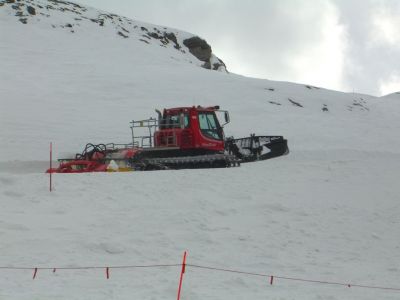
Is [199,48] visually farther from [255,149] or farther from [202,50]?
[255,149]

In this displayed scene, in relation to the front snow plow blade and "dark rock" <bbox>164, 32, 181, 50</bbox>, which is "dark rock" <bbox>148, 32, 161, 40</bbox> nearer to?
"dark rock" <bbox>164, 32, 181, 50</bbox>

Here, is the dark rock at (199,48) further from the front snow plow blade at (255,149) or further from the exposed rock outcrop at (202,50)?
the front snow plow blade at (255,149)

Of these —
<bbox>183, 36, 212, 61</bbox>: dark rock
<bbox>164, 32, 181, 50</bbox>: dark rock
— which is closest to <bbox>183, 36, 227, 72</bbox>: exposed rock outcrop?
<bbox>183, 36, 212, 61</bbox>: dark rock

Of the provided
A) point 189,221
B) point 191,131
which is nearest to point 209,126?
point 191,131

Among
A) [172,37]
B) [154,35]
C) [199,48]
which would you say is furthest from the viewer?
[199,48]

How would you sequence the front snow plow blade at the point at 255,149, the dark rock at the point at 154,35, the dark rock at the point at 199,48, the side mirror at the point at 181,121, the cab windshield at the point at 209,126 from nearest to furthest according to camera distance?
the side mirror at the point at 181,121
the cab windshield at the point at 209,126
the front snow plow blade at the point at 255,149
the dark rock at the point at 154,35
the dark rock at the point at 199,48

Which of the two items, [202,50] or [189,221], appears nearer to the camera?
[189,221]

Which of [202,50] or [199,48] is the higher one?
[199,48]

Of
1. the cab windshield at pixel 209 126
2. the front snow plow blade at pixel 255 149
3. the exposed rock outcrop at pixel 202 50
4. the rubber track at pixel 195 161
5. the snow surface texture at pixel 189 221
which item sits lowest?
the snow surface texture at pixel 189 221

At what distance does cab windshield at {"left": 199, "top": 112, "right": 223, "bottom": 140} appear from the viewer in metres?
18.7

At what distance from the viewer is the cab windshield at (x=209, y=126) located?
18672 millimetres

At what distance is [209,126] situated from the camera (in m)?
18.9

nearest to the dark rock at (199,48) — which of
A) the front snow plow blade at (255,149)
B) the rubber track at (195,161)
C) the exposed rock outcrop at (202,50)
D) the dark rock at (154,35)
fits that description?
the exposed rock outcrop at (202,50)

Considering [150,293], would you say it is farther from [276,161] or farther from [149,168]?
[276,161]
